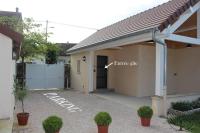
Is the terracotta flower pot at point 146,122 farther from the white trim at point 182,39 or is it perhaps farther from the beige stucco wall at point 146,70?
the beige stucco wall at point 146,70

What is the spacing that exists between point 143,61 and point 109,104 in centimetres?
341

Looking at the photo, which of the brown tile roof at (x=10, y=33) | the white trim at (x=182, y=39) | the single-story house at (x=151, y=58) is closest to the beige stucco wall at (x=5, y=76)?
the brown tile roof at (x=10, y=33)

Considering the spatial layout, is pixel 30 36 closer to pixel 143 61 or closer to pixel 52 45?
pixel 52 45

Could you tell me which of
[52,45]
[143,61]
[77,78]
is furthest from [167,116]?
[52,45]

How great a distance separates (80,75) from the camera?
17.6 meters

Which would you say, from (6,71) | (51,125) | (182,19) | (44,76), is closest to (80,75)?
(44,76)

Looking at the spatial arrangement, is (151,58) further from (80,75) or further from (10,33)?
(10,33)

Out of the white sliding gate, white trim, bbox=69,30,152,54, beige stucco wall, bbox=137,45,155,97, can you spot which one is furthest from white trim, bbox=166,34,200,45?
the white sliding gate

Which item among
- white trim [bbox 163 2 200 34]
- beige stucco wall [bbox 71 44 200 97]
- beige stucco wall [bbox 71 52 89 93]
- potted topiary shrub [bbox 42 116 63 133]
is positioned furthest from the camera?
beige stucco wall [bbox 71 52 89 93]

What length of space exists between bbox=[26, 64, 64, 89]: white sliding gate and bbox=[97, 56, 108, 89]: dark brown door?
3.63 meters

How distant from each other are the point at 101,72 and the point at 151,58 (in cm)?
397

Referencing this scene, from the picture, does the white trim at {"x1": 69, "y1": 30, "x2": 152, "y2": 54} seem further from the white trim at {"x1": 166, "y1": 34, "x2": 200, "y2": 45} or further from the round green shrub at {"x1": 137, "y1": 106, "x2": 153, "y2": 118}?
the round green shrub at {"x1": 137, "y1": 106, "x2": 153, "y2": 118}

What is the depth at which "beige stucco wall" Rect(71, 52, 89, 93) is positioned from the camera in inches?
651

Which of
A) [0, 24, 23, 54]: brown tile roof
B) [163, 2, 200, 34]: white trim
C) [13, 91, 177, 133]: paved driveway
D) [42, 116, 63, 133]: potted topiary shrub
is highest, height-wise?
[163, 2, 200, 34]: white trim
